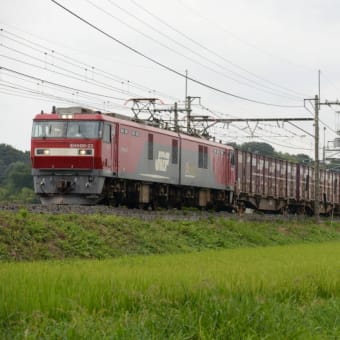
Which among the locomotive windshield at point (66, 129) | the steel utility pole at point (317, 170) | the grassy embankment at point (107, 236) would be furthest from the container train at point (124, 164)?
the steel utility pole at point (317, 170)

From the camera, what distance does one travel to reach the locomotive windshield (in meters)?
28.6

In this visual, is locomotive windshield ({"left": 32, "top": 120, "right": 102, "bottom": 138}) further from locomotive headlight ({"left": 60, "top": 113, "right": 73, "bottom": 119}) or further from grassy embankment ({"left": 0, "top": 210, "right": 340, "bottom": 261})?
grassy embankment ({"left": 0, "top": 210, "right": 340, "bottom": 261})

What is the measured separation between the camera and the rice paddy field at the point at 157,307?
817cm

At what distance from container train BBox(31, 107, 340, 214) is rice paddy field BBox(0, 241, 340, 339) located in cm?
1617

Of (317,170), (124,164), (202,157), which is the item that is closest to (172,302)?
(124,164)

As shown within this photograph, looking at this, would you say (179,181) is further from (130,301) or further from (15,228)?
(130,301)

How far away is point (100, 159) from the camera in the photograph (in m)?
28.2

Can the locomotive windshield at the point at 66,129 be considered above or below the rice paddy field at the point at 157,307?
above

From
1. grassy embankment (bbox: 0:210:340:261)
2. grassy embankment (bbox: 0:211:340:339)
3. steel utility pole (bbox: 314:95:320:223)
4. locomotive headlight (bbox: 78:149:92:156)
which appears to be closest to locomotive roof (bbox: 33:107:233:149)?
locomotive headlight (bbox: 78:149:92:156)

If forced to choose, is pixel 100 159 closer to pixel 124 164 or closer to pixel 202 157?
pixel 124 164

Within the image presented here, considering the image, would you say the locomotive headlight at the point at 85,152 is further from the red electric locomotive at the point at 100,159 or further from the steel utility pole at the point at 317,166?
the steel utility pole at the point at 317,166

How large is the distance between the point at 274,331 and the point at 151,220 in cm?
1801

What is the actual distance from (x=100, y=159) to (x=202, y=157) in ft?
35.8

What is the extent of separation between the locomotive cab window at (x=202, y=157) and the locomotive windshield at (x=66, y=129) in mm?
10152
